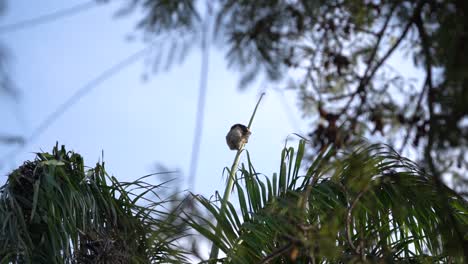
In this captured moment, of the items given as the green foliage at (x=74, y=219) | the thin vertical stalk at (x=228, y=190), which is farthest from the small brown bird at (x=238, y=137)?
the green foliage at (x=74, y=219)

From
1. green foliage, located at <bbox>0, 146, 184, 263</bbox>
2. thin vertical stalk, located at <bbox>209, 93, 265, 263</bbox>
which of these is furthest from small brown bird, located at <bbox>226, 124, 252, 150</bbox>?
green foliage, located at <bbox>0, 146, 184, 263</bbox>

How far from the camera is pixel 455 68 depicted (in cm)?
166

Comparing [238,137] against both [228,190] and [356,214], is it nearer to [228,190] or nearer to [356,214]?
[228,190]

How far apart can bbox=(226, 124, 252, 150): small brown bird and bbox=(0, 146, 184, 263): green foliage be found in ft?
2.02

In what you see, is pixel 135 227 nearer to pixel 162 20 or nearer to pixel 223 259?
pixel 223 259

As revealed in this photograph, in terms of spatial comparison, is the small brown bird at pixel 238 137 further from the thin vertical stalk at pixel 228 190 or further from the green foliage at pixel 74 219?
the green foliage at pixel 74 219

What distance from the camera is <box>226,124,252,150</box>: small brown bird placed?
3.78 meters

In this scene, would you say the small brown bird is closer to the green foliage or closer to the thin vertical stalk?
the thin vertical stalk

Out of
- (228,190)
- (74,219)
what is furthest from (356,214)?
(74,219)

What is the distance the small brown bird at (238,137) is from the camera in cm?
378

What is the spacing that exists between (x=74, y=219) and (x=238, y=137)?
104 cm

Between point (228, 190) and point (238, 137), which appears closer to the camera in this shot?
point (228, 190)

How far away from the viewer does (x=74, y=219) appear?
309 centimetres

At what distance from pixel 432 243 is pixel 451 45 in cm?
135
